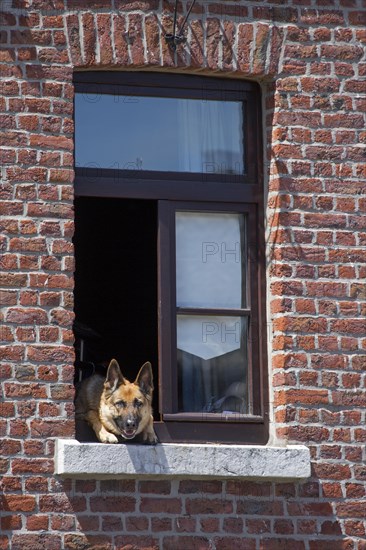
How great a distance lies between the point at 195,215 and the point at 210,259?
31cm

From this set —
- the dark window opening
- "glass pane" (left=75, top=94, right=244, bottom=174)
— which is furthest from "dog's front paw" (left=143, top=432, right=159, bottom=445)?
the dark window opening

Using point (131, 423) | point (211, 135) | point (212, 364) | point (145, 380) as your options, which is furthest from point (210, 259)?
point (131, 423)

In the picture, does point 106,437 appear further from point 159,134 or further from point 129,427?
point 159,134

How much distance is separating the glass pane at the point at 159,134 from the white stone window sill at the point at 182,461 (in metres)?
1.93

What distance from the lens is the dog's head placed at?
33.0 feet

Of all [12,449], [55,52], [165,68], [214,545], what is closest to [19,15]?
[55,52]

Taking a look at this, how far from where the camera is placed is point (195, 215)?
10.7 metres

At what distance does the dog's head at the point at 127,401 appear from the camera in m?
10.1

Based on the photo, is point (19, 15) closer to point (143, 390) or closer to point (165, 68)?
point (165, 68)

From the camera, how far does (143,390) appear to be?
10.3m

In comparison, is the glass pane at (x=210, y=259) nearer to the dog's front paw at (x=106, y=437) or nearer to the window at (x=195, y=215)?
the window at (x=195, y=215)

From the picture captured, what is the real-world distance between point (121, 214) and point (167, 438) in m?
2.96

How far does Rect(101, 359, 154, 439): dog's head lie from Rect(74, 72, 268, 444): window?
155 mm

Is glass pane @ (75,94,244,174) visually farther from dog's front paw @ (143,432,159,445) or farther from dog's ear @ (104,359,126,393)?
dog's front paw @ (143,432,159,445)
